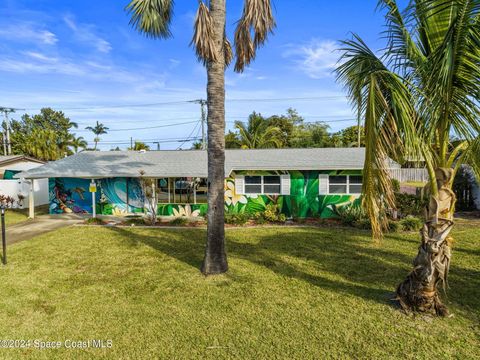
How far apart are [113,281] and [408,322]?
6077 mm

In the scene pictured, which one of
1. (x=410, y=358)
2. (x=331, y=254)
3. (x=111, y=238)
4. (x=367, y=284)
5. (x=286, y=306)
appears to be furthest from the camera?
(x=111, y=238)

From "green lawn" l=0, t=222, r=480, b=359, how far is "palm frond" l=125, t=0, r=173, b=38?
21.1 ft

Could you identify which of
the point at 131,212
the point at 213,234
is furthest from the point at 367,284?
the point at 131,212

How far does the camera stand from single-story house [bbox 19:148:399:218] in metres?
14.9

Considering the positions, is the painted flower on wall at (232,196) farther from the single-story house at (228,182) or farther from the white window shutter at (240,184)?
the white window shutter at (240,184)

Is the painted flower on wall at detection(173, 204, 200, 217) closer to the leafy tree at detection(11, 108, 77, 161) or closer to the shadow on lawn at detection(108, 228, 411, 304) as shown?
the shadow on lawn at detection(108, 228, 411, 304)

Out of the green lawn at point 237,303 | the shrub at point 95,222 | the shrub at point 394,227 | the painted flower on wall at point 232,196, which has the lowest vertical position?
the green lawn at point 237,303

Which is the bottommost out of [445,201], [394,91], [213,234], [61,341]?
[61,341]

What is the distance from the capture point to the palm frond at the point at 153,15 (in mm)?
7547

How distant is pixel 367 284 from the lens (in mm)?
6547

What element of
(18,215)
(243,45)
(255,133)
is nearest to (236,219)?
(243,45)

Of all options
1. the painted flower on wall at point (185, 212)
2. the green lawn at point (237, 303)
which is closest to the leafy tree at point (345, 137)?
the painted flower on wall at point (185, 212)

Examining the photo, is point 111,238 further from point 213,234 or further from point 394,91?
point 394,91

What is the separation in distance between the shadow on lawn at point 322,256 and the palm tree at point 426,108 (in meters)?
1.38
